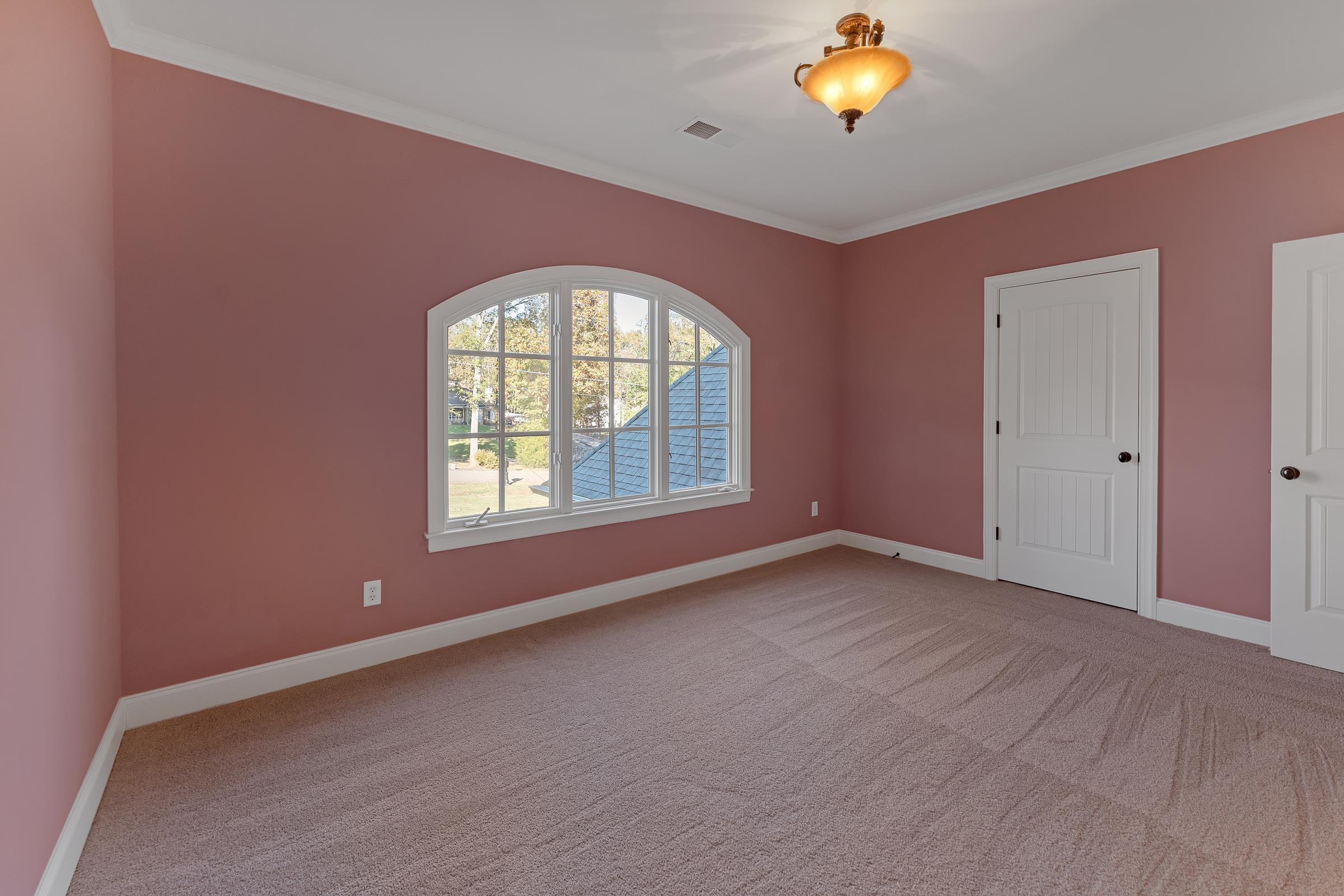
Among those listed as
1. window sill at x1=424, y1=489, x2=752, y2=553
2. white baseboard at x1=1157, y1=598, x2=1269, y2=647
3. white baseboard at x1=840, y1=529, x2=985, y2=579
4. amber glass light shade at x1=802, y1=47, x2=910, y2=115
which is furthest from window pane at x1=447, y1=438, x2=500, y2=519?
white baseboard at x1=1157, y1=598, x2=1269, y2=647

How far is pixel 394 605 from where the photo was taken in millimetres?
3016

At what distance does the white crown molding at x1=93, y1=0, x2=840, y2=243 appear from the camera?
231cm

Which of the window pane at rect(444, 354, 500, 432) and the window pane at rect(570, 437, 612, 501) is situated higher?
the window pane at rect(444, 354, 500, 432)

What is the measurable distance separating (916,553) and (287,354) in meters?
4.37

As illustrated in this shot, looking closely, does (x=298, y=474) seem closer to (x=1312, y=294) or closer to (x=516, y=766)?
(x=516, y=766)

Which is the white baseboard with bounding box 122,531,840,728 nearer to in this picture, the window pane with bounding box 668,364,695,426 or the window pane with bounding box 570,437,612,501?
the window pane with bounding box 570,437,612,501

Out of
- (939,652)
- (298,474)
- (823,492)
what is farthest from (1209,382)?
(298,474)

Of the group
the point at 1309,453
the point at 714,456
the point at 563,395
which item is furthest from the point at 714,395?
the point at 1309,453

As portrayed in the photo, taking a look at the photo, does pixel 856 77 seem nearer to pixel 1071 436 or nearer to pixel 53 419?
pixel 53 419

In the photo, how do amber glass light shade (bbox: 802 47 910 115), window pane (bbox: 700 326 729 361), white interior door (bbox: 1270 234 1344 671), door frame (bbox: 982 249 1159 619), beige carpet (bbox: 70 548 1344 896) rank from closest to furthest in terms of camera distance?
1. beige carpet (bbox: 70 548 1344 896)
2. amber glass light shade (bbox: 802 47 910 115)
3. white interior door (bbox: 1270 234 1344 671)
4. door frame (bbox: 982 249 1159 619)
5. window pane (bbox: 700 326 729 361)

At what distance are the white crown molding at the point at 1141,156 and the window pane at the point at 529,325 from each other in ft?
9.51

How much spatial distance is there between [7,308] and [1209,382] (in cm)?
487

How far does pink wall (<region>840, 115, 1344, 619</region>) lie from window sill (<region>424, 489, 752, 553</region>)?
177 cm

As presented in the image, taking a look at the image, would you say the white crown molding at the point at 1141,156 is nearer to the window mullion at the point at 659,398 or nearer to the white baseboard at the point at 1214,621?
the window mullion at the point at 659,398
